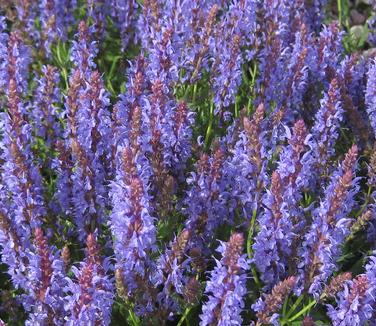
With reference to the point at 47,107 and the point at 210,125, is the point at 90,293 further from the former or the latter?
the point at 210,125

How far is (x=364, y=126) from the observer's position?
18.9 feet

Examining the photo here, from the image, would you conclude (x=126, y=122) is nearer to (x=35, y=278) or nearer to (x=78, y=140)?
(x=78, y=140)

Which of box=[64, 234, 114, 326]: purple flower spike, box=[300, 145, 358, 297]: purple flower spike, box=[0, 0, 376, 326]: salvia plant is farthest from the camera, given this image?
box=[300, 145, 358, 297]: purple flower spike

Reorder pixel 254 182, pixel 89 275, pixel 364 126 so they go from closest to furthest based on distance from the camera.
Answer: pixel 89 275
pixel 254 182
pixel 364 126

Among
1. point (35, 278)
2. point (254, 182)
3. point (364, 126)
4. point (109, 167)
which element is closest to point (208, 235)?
point (254, 182)

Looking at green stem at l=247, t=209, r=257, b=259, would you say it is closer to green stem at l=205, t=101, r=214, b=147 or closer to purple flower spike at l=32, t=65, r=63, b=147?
green stem at l=205, t=101, r=214, b=147

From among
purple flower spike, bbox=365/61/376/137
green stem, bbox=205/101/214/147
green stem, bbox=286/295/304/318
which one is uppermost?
purple flower spike, bbox=365/61/376/137

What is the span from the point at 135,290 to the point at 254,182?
0.99 meters

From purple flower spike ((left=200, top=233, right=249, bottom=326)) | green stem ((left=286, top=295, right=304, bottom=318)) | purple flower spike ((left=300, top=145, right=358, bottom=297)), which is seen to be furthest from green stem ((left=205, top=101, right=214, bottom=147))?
purple flower spike ((left=200, top=233, right=249, bottom=326))

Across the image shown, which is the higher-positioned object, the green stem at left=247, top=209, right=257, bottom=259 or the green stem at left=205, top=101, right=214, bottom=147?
the green stem at left=205, top=101, right=214, bottom=147

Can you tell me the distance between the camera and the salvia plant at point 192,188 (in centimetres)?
407

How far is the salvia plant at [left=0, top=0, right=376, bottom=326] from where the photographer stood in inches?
160

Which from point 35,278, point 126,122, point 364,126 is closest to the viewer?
point 35,278

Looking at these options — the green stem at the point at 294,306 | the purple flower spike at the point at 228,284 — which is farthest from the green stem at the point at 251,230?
the purple flower spike at the point at 228,284
